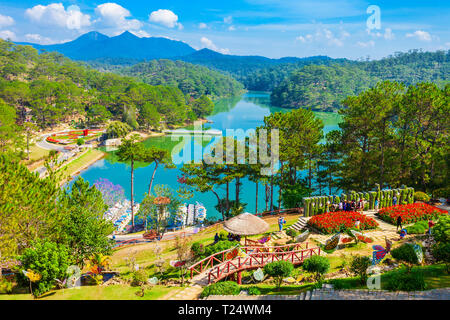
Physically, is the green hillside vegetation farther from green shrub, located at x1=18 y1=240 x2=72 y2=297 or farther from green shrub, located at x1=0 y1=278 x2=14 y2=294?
green shrub, located at x1=18 y1=240 x2=72 y2=297

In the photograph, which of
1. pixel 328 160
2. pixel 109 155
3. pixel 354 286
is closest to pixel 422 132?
pixel 328 160

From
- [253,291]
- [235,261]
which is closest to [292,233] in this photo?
[235,261]

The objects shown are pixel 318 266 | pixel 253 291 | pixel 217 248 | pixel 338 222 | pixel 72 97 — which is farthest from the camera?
pixel 72 97

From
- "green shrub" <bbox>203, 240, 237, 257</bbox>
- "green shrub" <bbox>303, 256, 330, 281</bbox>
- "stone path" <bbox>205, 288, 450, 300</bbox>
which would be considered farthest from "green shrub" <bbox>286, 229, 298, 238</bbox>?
"stone path" <bbox>205, 288, 450, 300</bbox>

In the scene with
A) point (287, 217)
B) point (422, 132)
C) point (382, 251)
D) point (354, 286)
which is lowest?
point (287, 217)

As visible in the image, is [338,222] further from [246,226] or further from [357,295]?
[357,295]

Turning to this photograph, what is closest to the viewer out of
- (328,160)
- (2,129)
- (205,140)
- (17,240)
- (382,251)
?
(382,251)
